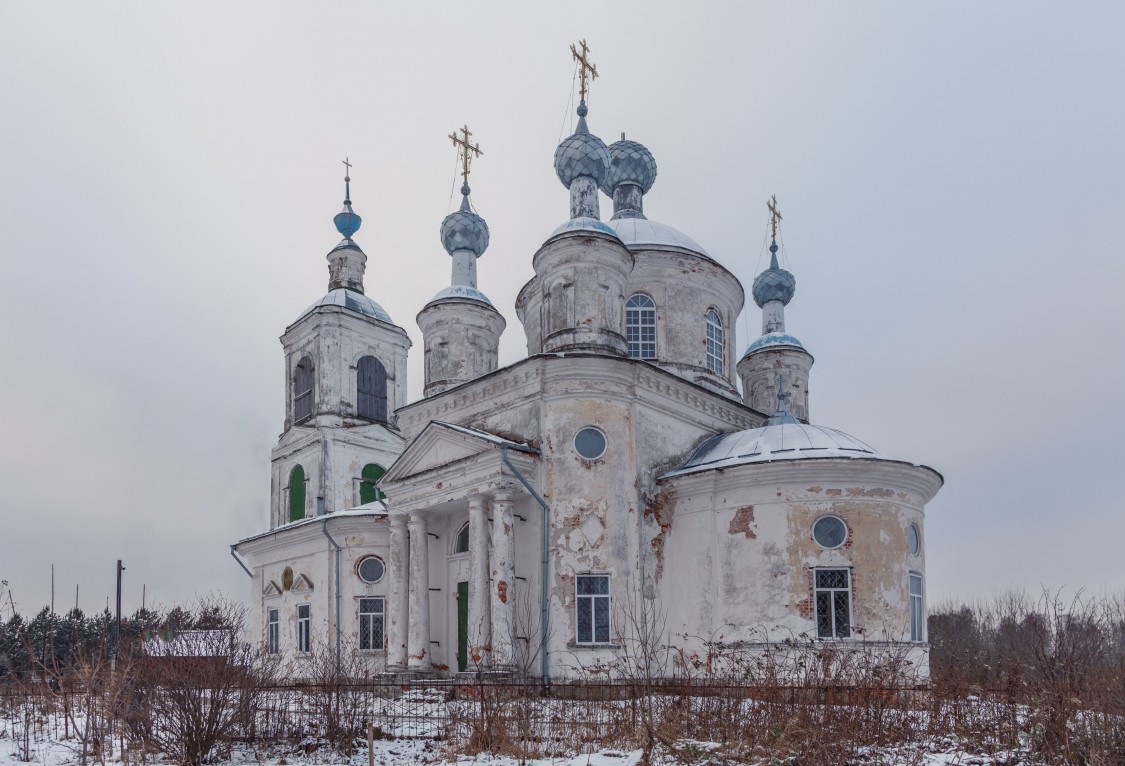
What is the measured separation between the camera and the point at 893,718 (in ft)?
33.7

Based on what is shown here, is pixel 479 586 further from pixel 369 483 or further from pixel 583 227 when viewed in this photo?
pixel 369 483

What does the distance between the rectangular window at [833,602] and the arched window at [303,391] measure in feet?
50.0

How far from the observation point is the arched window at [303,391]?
26.4 meters

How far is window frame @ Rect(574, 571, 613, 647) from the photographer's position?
15.9m

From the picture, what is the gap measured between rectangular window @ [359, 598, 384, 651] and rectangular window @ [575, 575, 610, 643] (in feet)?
19.6

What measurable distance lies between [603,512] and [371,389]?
12366 mm

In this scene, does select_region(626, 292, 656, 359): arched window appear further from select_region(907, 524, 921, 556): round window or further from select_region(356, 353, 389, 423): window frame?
select_region(356, 353, 389, 423): window frame

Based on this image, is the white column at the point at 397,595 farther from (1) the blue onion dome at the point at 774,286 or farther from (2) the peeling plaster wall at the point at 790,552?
(1) the blue onion dome at the point at 774,286

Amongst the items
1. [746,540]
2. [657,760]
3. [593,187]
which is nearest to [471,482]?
[746,540]

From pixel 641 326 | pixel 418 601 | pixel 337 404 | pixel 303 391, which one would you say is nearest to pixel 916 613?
pixel 641 326

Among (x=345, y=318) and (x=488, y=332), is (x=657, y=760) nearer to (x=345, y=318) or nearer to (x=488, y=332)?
(x=488, y=332)

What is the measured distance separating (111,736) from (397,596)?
7200 millimetres

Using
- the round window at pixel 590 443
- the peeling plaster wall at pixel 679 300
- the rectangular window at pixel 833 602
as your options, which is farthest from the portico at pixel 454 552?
the peeling plaster wall at pixel 679 300

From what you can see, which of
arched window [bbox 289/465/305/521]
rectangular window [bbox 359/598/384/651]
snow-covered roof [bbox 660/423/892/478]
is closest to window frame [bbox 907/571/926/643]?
snow-covered roof [bbox 660/423/892/478]
